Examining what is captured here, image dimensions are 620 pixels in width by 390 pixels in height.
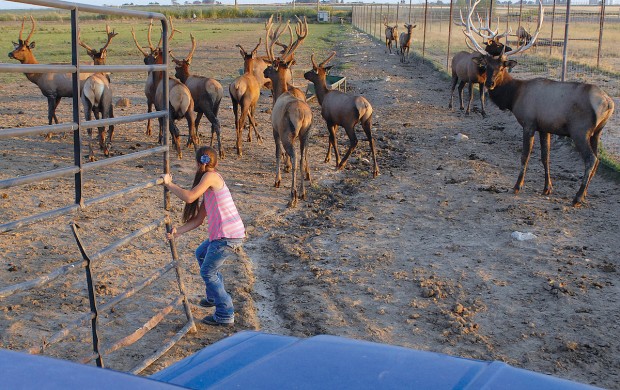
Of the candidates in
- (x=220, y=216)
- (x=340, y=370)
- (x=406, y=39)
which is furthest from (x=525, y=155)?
(x=406, y=39)

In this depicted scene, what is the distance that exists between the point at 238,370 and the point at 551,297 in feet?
15.2

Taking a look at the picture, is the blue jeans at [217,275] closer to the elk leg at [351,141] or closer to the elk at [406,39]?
the elk leg at [351,141]

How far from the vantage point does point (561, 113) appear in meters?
9.84

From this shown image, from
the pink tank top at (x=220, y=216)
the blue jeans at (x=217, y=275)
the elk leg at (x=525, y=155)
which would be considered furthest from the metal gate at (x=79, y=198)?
the elk leg at (x=525, y=155)

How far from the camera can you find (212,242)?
5.89 m

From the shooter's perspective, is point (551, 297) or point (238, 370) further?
point (551, 297)

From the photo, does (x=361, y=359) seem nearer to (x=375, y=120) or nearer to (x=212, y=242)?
(x=212, y=242)

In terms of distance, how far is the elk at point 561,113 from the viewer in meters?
9.57

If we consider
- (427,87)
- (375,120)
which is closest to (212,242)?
(375,120)

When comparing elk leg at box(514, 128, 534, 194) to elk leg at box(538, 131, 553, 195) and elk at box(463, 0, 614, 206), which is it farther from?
elk leg at box(538, 131, 553, 195)

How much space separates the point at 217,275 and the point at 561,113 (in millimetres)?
6143

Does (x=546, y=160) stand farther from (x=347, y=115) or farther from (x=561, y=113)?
(x=347, y=115)

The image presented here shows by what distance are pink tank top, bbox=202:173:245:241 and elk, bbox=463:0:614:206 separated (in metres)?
5.65

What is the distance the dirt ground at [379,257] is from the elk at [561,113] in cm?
54
